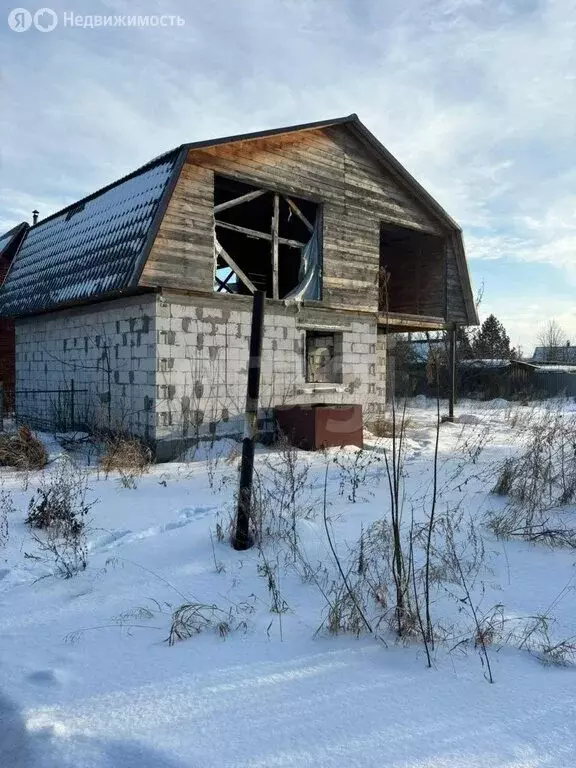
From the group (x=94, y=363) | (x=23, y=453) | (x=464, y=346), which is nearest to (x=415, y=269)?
(x=94, y=363)

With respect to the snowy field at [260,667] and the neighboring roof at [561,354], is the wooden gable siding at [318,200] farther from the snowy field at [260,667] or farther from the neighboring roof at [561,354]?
the neighboring roof at [561,354]

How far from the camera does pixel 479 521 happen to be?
5.31 m

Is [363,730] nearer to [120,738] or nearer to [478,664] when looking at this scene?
Result: [478,664]

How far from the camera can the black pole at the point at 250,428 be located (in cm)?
408

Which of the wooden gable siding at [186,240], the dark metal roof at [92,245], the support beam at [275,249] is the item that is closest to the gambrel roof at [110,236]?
the dark metal roof at [92,245]

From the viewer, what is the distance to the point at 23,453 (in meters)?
8.26

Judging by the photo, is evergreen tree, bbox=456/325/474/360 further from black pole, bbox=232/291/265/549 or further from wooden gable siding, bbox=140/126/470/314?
black pole, bbox=232/291/265/549

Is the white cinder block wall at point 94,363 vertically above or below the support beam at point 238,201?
below

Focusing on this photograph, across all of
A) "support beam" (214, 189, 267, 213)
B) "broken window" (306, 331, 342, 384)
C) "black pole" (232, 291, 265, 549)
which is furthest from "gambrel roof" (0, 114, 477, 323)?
"black pole" (232, 291, 265, 549)

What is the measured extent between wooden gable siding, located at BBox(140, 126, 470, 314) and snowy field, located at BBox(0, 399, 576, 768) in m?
6.00

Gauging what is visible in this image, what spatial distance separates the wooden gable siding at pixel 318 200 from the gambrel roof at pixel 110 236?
209 millimetres

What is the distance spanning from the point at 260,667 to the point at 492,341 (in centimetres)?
4372

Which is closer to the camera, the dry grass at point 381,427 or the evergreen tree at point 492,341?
the dry grass at point 381,427

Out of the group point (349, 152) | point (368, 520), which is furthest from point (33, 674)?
point (349, 152)
